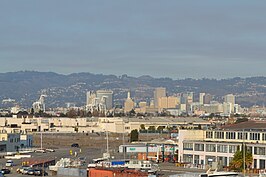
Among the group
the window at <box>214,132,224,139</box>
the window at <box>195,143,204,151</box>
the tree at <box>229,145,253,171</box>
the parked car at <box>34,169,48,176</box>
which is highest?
the window at <box>214,132,224,139</box>

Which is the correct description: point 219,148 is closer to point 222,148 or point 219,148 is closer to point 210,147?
point 222,148

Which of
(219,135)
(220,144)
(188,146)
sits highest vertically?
(219,135)

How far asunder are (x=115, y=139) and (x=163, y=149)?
3436 centimetres

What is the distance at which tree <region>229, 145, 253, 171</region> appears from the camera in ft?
158

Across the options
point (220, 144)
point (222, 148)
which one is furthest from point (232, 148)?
point (220, 144)

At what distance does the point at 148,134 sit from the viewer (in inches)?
3716

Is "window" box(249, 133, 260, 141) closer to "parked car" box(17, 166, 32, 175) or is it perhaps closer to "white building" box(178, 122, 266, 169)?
"white building" box(178, 122, 266, 169)

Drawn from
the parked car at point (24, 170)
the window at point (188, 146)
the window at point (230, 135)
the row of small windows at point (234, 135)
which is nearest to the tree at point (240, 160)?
the row of small windows at point (234, 135)

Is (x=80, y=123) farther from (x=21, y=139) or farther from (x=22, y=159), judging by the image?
(x=22, y=159)

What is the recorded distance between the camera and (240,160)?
4853cm

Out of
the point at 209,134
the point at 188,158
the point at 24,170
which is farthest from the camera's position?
the point at 209,134

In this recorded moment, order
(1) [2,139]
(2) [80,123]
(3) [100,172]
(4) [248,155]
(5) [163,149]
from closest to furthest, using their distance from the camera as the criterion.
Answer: (3) [100,172] → (4) [248,155] → (5) [163,149] → (1) [2,139] → (2) [80,123]

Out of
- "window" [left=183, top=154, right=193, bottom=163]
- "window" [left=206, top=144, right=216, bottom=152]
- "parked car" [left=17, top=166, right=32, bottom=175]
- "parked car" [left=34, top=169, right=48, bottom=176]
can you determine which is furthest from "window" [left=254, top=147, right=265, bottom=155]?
"parked car" [left=17, top=166, right=32, bottom=175]

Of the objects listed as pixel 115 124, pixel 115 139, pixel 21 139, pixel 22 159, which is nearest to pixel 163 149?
pixel 22 159
